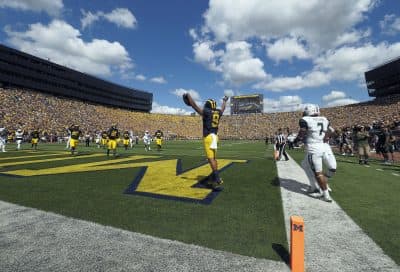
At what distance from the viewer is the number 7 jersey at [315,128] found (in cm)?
505

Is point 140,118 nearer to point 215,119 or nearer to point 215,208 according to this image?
point 215,119

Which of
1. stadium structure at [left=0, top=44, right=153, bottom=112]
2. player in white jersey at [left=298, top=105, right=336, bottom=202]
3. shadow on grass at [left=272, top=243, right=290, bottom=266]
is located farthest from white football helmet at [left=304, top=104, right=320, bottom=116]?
stadium structure at [left=0, top=44, right=153, bottom=112]

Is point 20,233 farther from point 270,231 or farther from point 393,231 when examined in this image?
point 393,231

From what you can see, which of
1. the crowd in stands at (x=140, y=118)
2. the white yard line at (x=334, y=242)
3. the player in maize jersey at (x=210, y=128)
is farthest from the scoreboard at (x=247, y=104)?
the white yard line at (x=334, y=242)

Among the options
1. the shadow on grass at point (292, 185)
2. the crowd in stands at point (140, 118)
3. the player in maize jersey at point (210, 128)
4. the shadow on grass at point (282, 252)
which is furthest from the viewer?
the crowd in stands at point (140, 118)

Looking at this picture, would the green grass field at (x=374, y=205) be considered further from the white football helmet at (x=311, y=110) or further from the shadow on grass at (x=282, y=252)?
the white football helmet at (x=311, y=110)

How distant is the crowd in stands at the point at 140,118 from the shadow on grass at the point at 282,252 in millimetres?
25293

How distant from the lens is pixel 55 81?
2475 inches

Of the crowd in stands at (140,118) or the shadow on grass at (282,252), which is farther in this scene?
the crowd in stands at (140,118)

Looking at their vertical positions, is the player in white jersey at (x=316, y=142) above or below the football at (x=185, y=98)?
below

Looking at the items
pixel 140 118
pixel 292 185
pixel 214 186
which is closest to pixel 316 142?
pixel 292 185

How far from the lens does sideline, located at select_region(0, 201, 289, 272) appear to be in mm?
2461

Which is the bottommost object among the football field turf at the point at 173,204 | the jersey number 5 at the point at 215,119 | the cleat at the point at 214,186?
the football field turf at the point at 173,204

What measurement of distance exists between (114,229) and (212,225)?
128 cm
